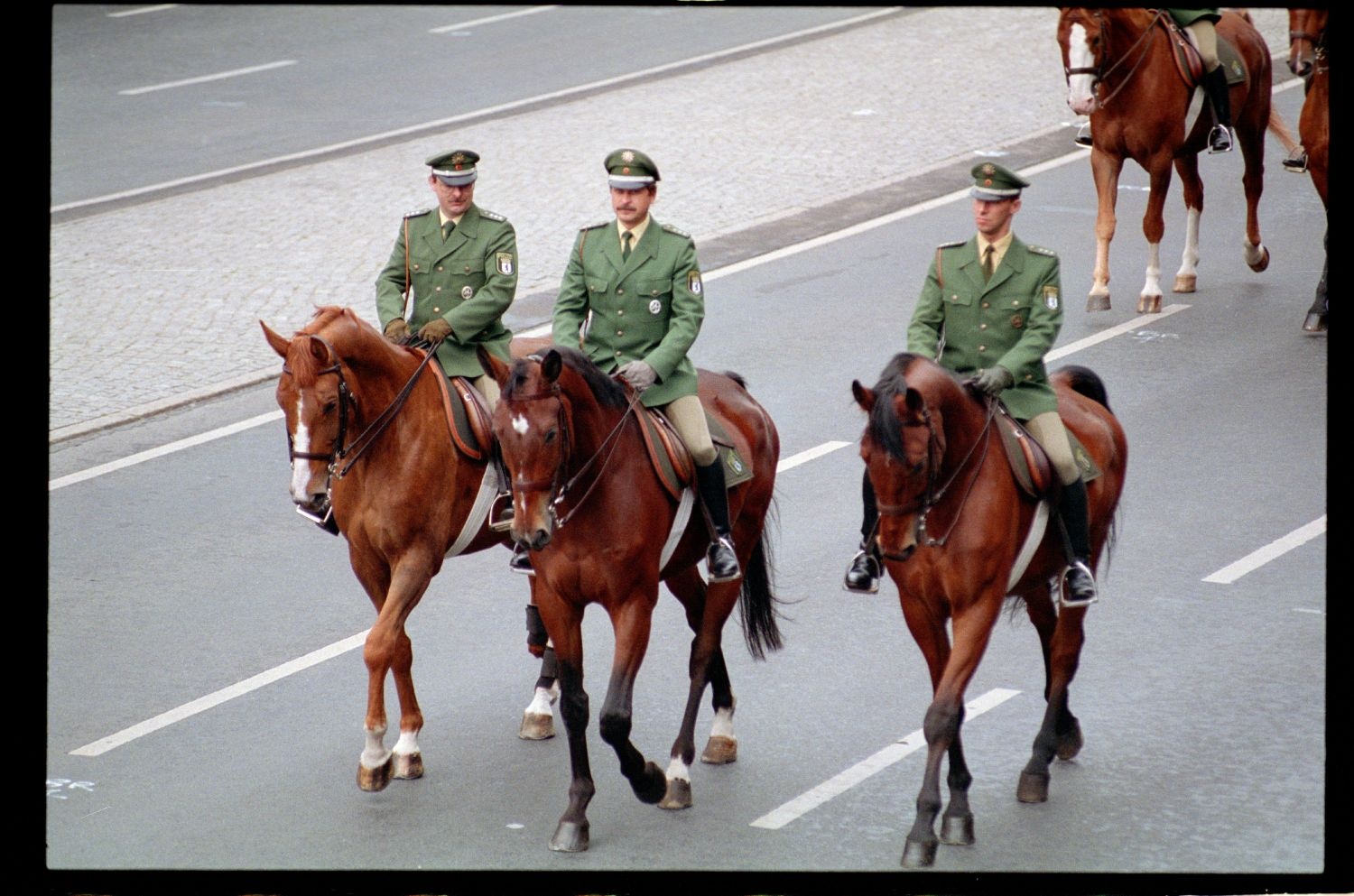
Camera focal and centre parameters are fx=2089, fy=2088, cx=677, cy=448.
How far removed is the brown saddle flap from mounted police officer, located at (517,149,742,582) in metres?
0.65

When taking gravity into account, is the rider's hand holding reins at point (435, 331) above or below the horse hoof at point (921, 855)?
above

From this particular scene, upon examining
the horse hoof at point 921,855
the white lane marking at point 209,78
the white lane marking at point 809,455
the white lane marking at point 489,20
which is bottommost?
the horse hoof at point 921,855

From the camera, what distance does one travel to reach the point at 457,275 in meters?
11.8

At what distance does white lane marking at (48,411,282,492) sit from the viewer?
15.6 metres

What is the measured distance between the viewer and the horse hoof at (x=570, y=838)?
1016cm

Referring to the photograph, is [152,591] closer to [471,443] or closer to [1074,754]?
[471,443]

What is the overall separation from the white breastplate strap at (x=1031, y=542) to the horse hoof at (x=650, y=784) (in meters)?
1.97

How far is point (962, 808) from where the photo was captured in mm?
10102

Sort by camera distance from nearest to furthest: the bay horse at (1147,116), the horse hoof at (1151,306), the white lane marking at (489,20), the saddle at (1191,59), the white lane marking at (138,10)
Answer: the bay horse at (1147,116) < the saddle at (1191,59) < the horse hoof at (1151,306) < the white lane marking at (489,20) < the white lane marking at (138,10)

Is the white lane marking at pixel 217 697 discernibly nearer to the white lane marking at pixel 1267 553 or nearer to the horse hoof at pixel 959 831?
the horse hoof at pixel 959 831

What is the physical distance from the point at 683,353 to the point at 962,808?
8.98 ft

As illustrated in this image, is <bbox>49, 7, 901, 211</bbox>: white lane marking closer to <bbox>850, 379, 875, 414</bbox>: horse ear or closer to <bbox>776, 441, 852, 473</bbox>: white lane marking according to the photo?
<bbox>776, 441, 852, 473</bbox>: white lane marking

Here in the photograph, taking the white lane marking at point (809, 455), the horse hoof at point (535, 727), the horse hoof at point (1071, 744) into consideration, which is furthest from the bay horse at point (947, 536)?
the white lane marking at point (809, 455)

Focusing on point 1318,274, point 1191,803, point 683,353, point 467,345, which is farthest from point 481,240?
point 1318,274
